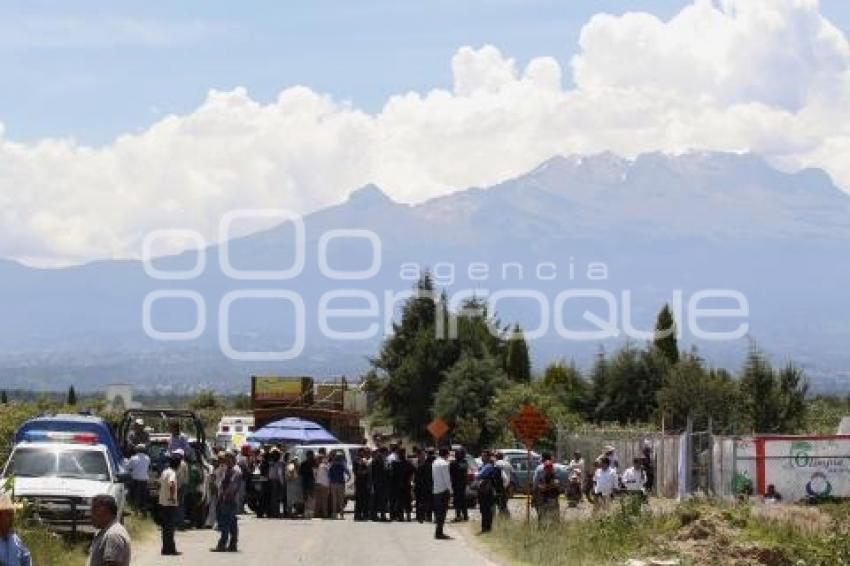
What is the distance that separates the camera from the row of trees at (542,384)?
6944 cm

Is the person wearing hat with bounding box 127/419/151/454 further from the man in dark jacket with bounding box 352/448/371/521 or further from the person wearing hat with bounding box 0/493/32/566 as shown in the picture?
the person wearing hat with bounding box 0/493/32/566

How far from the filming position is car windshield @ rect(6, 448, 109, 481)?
2677 cm

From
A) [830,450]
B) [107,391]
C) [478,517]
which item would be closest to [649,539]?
[478,517]

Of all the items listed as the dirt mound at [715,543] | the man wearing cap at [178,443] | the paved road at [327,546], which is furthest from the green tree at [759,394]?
the dirt mound at [715,543]

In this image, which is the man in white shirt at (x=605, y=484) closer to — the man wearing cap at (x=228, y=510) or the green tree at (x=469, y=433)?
the man wearing cap at (x=228, y=510)

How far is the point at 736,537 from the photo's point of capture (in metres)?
24.7

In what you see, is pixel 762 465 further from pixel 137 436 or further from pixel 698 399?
pixel 698 399

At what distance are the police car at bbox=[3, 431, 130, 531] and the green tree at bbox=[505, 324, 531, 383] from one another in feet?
190

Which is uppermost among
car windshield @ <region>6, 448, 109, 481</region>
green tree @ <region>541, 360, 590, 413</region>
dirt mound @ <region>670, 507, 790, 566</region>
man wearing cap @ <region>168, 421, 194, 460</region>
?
green tree @ <region>541, 360, 590, 413</region>

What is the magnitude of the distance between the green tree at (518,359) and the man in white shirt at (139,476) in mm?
53455

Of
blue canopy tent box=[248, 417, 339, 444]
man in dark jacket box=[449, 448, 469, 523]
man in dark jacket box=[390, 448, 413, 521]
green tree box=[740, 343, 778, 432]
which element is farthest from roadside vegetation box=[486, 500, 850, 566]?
green tree box=[740, 343, 778, 432]

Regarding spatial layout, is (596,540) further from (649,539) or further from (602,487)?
(602,487)

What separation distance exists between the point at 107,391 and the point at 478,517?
130ft

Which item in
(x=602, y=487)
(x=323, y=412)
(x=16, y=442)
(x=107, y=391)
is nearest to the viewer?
(x=16, y=442)
